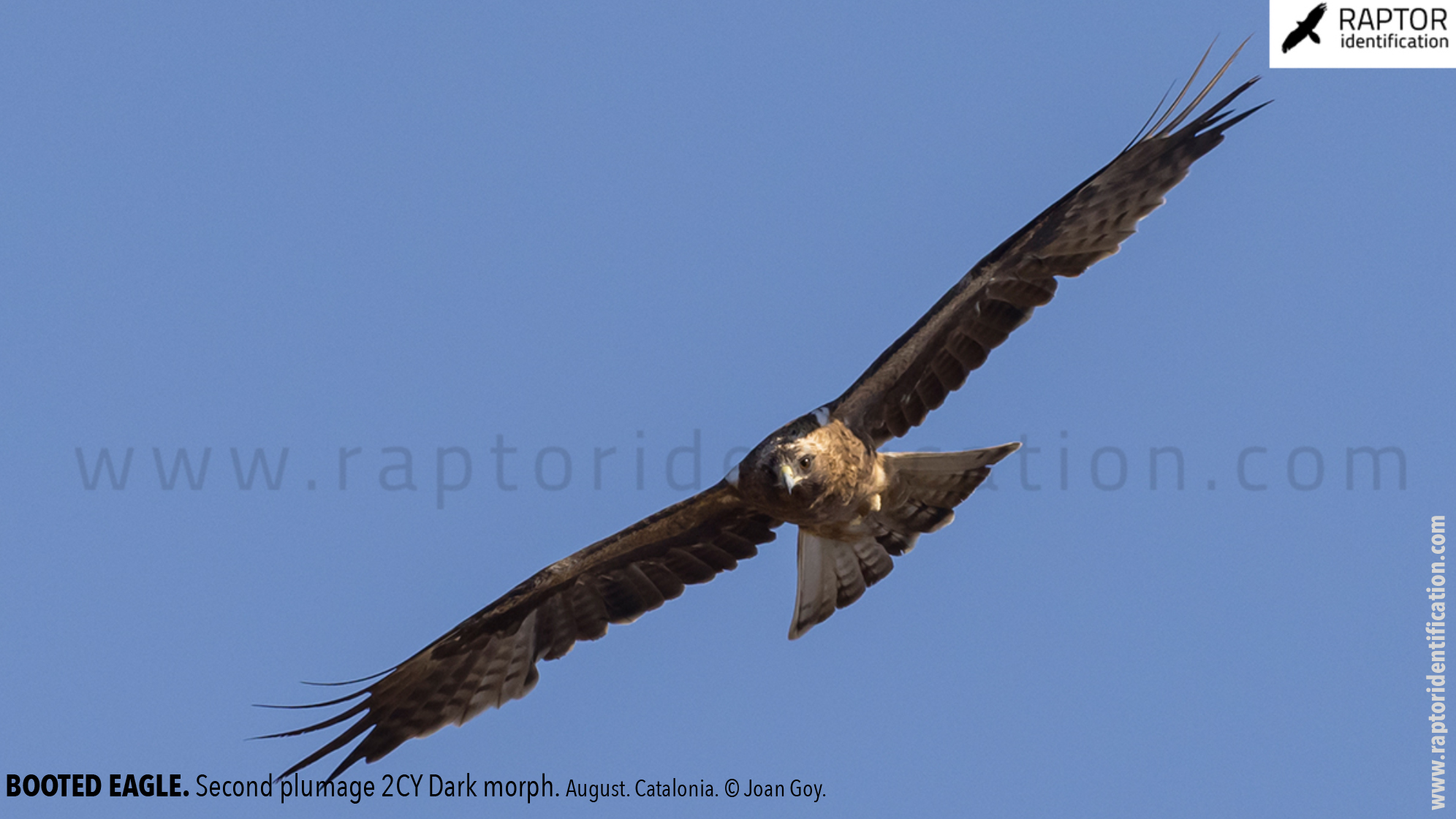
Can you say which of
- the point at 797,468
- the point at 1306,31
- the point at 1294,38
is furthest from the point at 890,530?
the point at 1306,31

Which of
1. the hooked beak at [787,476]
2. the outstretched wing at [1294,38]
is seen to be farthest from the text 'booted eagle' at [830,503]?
the outstretched wing at [1294,38]

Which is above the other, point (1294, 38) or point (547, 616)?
point (1294, 38)

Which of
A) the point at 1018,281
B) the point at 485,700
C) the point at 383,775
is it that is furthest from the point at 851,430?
the point at 383,775

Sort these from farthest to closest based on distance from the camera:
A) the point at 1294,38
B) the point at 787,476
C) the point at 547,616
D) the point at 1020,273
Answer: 1. the point at 1294,38
2. the point at 547,616
3. the point at 1020,273
4. the point at 787,476

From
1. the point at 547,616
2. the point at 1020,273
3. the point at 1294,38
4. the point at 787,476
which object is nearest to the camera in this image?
the point at 787,476

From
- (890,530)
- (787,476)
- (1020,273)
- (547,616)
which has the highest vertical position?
(1020,273)

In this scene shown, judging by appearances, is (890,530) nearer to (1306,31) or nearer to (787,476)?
(787,476)

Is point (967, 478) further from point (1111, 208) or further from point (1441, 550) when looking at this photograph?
point (1441, 550)

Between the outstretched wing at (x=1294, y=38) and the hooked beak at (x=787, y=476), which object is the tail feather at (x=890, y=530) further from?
the outstretched wing at (x=1294, y=38)

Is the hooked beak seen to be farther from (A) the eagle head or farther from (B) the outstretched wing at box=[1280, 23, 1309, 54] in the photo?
(B) the outstretched wing at box=[1280, 23, 1309, 54]
